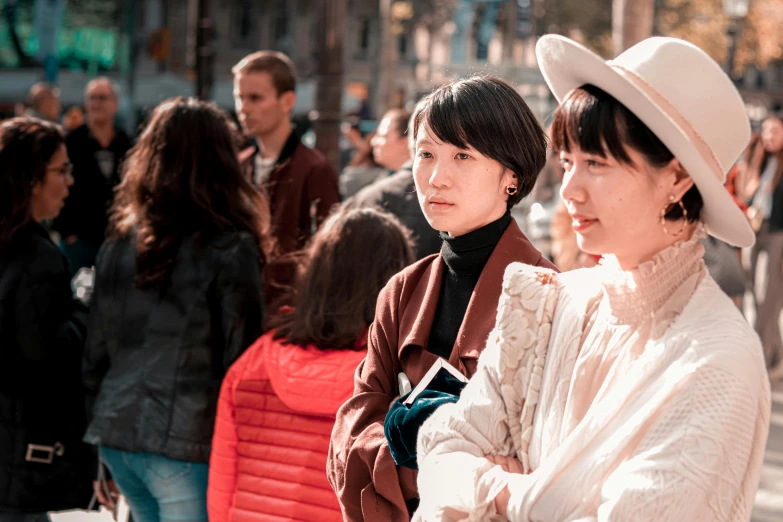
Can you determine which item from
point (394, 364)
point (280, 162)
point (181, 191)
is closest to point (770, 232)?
point (280, 162)

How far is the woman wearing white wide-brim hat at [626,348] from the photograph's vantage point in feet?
6.03

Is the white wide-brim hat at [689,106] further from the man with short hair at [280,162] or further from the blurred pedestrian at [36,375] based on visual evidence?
the man with short hair at [280,162]

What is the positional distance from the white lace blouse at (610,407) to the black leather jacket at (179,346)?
6.19 feet

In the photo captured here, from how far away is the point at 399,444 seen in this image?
2.42m

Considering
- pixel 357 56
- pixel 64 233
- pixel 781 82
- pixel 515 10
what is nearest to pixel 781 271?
pixel 64 233

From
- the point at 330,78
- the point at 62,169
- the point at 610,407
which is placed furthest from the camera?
the point at 330,78

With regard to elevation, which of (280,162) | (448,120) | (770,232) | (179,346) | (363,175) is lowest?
(770,232)

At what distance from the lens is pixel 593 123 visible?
78.7 inches

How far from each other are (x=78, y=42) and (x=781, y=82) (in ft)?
186

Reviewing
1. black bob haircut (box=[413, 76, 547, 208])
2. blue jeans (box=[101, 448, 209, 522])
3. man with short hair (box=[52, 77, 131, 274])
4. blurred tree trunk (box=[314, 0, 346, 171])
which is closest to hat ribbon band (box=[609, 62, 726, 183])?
black bob haircut (box=[413, 76, 547, 208])

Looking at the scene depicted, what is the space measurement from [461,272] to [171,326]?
1.46 meters

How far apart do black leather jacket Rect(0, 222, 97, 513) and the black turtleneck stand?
6.63 ft

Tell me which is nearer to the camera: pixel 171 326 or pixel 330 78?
pixel 171 326

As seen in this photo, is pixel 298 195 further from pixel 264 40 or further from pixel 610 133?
pixel 264 40
